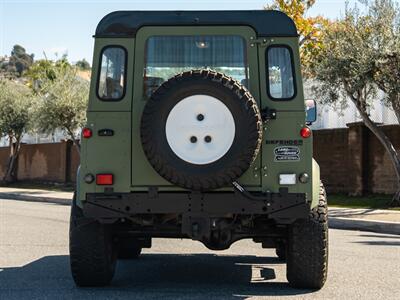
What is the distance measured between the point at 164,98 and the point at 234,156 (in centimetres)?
83

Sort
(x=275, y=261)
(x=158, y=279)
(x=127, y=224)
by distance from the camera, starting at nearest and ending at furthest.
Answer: (x=127, y=224), (x=158, y=279), (x=275, y=261)

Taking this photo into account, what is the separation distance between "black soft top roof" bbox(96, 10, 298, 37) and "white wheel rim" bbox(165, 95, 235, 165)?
1.00 meters

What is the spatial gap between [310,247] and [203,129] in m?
1.64

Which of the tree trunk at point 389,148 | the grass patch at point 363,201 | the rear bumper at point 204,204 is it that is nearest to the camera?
the rear bumper at point 204,204

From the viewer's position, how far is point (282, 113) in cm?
607

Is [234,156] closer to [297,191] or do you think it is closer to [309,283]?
[297,191]

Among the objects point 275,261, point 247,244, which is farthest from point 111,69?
point 247,244

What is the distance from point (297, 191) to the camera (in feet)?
19.5

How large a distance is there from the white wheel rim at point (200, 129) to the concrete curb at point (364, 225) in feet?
30.6

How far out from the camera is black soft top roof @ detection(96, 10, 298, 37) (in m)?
6.21

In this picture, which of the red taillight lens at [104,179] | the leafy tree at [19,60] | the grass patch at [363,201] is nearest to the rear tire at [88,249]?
the red taillight lens at [104,179]

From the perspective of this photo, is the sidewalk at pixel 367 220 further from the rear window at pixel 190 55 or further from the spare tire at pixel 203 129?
the spare tire at pixel 203 129

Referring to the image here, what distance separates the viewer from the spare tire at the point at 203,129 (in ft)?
18.5

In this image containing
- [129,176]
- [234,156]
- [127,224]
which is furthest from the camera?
[127,224]
